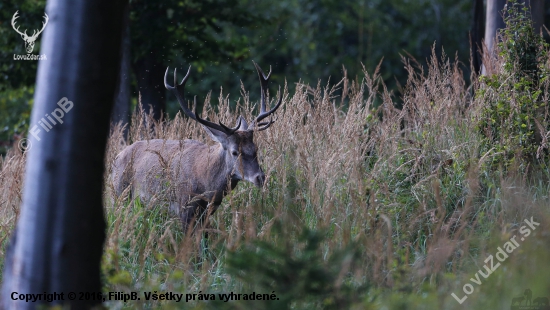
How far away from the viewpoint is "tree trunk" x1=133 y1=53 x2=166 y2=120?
492 inches

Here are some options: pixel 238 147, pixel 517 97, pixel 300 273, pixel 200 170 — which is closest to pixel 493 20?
pixel 517 97

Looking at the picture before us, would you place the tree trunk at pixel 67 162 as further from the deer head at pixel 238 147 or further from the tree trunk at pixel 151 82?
the tree trunk at pixel 151 82

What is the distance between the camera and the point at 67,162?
3.18 meters

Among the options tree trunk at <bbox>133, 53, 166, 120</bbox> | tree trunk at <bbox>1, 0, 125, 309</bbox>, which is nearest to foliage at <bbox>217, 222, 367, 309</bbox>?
tree trunk at <bbox>1, 0, 125, 309</bbox>

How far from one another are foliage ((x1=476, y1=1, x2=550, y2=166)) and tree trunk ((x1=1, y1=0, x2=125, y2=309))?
3725 millimetres

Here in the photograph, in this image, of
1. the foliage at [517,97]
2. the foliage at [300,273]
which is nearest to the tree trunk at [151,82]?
the foliage at [517,97]

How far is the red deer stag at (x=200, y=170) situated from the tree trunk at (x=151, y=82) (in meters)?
5.69

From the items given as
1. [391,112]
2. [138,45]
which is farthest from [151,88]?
[391,112]

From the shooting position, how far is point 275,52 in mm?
21922

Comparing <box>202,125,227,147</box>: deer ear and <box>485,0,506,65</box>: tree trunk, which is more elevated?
<box>485,0,506,65</box>: tree trunk

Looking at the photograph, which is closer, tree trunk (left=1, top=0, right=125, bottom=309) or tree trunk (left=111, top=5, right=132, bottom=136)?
tree trunk (left=1, top=0, right=125, bottom=309)

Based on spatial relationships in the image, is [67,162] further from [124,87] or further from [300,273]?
[124,87]

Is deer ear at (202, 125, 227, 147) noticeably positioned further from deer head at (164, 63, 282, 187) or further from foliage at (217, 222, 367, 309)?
foliage at (217, 222, 367, 309)

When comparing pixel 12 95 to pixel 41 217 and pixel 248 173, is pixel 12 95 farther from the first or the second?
pixel 41 217
